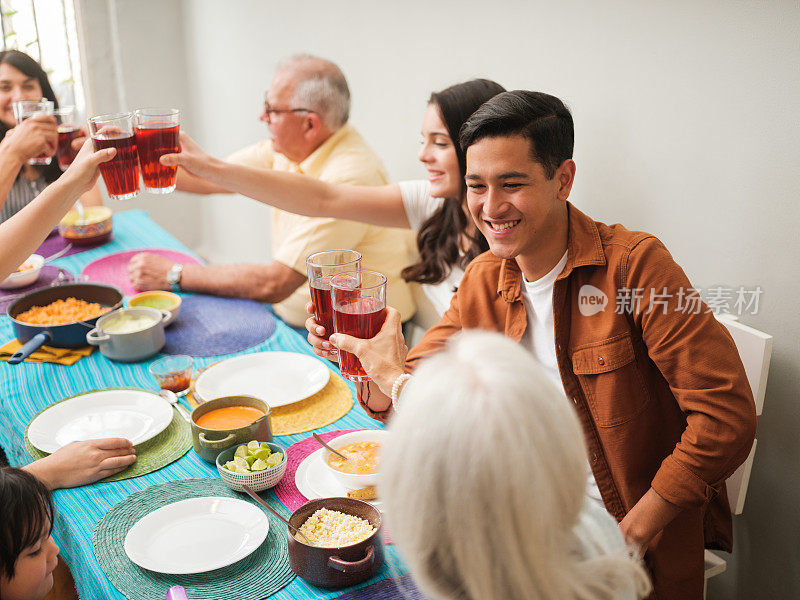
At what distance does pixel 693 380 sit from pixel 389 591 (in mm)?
769

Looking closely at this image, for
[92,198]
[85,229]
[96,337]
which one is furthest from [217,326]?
[92,198]

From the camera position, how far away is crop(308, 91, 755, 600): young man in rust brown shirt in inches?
61.5

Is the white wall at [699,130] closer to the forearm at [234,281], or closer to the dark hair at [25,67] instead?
the forearm at [234,281]

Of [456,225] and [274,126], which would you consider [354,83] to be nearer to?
[274,126]

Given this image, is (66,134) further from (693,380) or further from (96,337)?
(693,380)

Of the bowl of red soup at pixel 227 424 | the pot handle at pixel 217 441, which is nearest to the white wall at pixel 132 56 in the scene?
the bowl of red soup at pixel 227 424

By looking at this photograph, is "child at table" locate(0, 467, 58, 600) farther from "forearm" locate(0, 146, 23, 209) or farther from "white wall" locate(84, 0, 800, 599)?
"white wall" locate(84, 0, 800, 599)

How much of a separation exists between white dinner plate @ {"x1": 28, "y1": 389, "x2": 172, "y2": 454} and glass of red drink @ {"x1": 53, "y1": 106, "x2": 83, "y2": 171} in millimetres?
844

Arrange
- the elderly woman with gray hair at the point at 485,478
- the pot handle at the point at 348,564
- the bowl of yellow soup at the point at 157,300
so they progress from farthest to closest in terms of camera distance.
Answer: the bowl of yellow soup at the point at 157,300, the pot handle at the point at 348,564, the elderly woman with gray hair at the point at 485,478

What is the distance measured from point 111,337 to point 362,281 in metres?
1.01

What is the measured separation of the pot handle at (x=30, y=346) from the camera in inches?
81.7

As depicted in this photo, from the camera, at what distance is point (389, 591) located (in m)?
1.35

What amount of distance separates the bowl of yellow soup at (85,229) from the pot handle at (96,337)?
0.99 m

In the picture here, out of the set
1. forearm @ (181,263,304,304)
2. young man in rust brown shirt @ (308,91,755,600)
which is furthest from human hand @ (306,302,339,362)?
forearm @ (181,263,304,304)
